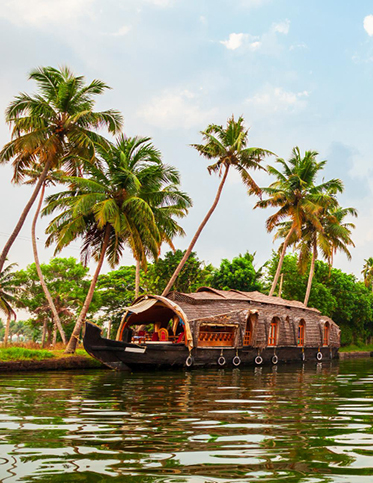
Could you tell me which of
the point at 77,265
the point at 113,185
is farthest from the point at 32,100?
the point at 77,265

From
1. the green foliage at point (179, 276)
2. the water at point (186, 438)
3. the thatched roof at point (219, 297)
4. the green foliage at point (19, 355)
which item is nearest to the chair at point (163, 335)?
the thatched roof at point (219, 297)

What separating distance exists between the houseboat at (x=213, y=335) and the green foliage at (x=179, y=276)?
7.55 metres

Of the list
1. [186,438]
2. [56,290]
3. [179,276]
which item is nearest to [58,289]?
[56,290]

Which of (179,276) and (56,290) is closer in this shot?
(179,276)

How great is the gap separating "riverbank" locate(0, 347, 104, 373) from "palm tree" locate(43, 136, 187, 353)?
0.89 meters

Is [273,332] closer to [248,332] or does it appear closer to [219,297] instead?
[248,332]

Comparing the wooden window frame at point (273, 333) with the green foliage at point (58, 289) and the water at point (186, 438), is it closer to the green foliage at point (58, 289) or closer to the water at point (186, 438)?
the water at point (186, 438)

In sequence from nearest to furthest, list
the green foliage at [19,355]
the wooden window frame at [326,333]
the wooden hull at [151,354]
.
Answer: the wooden hull at [151,354] → the green foliage at [19,355] → the wooden window frame at [326,333]

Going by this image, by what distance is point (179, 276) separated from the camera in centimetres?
2886

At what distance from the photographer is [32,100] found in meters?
16.5

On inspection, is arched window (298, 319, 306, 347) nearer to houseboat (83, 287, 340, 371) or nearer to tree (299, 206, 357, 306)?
houseboat (83, 287, 340, 371)

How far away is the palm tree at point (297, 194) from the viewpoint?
24.4 m

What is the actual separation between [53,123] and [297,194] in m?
13.1

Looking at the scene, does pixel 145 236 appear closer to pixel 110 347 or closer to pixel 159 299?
pixel 159 299
